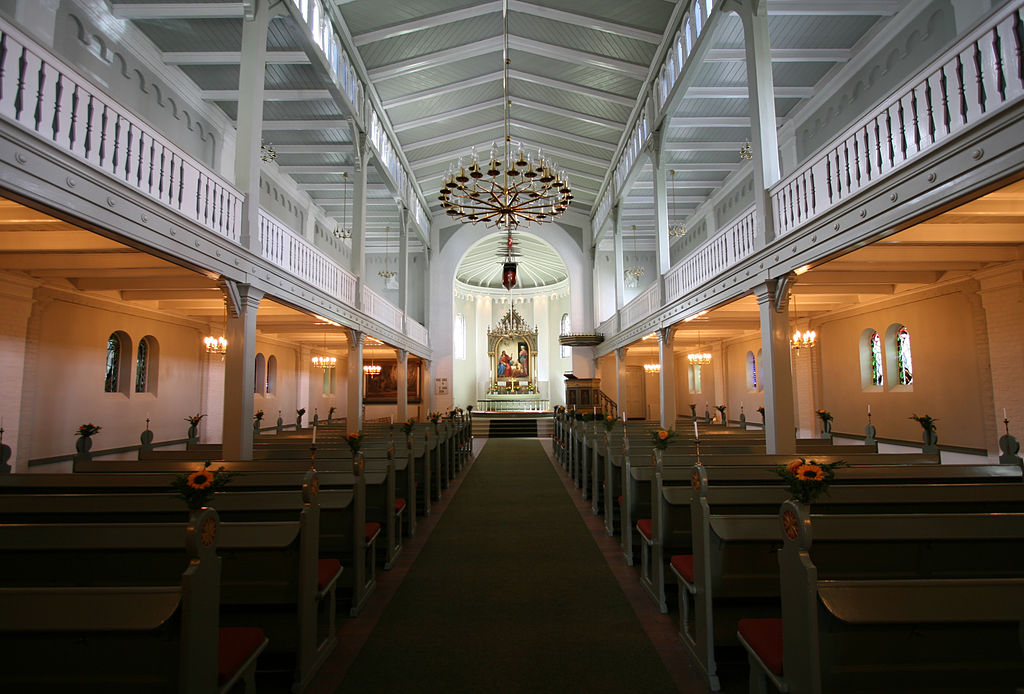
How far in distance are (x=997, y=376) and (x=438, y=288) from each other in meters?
18.8

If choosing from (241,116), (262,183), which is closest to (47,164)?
(241,116)

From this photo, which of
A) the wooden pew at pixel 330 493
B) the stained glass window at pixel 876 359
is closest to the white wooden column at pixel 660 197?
the stained glass window at pixel 876 359

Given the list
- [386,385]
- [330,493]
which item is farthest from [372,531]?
[386,385]

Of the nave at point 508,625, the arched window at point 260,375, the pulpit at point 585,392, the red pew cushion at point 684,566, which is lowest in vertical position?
the nave at point 508,625

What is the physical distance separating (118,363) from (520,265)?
21683 mm

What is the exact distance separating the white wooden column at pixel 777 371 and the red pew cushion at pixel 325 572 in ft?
19.5

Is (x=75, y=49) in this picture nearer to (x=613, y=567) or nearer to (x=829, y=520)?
(x=613, y=567)

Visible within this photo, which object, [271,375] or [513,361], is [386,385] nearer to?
[271,375]

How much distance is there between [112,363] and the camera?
35.1ft

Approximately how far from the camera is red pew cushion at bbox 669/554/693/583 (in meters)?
3.38

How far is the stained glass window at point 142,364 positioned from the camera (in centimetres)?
1134

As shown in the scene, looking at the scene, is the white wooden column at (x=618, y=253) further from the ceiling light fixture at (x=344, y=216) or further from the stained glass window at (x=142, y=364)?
the stained glass window at (x=142, y=364)

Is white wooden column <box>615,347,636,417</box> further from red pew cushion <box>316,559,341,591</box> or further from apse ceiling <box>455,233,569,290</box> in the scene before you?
red pew cushion <box>316,559,341,591</box>

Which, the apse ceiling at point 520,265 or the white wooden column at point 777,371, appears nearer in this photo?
the white wooden column at point 777,371
